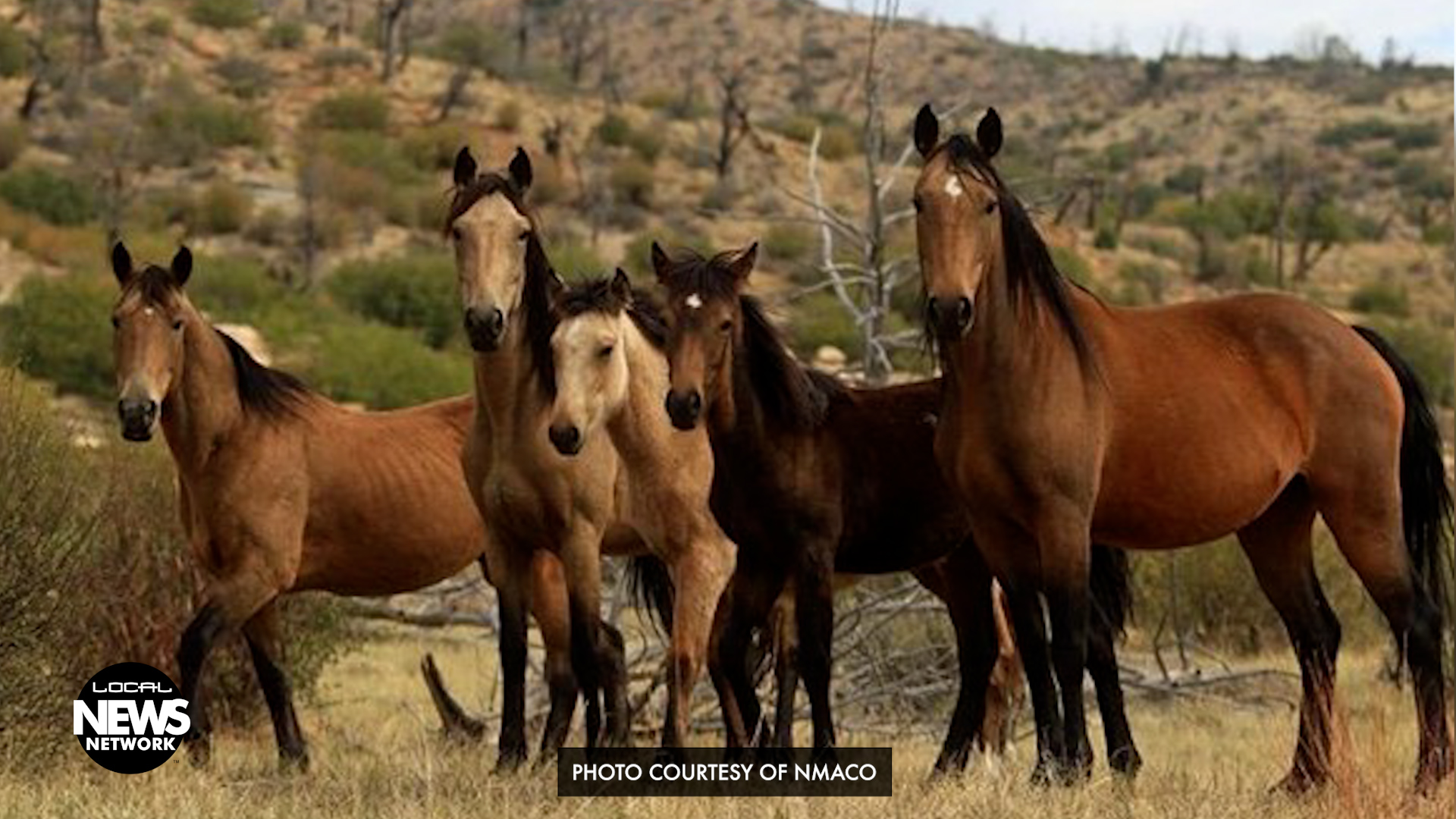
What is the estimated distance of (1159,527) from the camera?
812cm

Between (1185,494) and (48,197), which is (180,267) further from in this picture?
(48,197)

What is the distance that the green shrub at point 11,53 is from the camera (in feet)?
164

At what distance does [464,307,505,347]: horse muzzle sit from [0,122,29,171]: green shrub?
3847cm

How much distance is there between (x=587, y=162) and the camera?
178 ft

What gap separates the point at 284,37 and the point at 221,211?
65.6ft

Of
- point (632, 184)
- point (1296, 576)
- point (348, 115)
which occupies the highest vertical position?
point (1296, 576)

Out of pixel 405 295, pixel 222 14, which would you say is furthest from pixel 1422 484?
pixel 222 14

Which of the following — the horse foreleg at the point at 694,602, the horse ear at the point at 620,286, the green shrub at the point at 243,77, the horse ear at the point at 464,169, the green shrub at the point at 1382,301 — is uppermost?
the horse ear at the point at 464,169

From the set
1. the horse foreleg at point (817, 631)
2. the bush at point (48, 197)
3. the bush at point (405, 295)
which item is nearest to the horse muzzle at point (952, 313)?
the horse foreleg at point (817, 631)

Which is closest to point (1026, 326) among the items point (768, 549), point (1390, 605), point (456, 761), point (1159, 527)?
point (1159, 527)

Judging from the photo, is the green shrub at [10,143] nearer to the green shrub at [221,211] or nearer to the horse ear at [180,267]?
the green shrub at [221,211]

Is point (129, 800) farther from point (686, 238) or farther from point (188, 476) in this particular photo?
point (686, 238)

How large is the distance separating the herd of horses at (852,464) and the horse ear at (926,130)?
0.5 inches

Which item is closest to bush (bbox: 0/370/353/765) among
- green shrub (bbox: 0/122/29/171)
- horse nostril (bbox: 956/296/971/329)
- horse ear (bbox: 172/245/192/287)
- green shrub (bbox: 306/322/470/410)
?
horse ear (bbox: 172/245/192/287)
